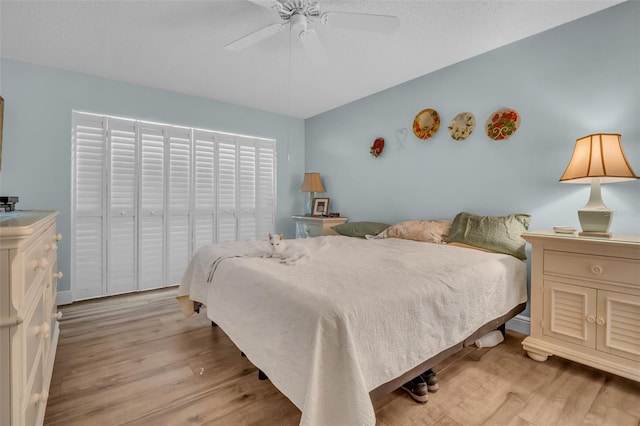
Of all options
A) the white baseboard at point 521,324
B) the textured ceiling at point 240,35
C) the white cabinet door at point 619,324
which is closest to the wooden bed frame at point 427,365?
the white baseboard at point 521,324

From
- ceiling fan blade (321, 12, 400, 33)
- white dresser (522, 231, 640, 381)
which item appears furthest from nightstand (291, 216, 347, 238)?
ceiling fan blade (321, 12, 400, 33)

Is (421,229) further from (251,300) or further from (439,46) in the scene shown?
(251,300)

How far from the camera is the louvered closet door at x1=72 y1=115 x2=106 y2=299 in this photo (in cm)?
304

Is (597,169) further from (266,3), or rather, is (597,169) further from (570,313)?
(266,3)

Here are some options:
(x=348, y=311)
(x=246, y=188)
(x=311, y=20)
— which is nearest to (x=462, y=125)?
(x=311, y=20)

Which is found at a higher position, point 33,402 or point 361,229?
point 361,229

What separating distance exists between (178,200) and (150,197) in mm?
300

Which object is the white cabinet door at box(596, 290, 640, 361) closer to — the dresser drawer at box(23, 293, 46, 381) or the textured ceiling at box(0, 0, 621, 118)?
the textured ceiling at box(0, 0, 621, 118)

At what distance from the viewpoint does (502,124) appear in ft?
8.30

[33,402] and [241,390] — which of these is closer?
[33,402]

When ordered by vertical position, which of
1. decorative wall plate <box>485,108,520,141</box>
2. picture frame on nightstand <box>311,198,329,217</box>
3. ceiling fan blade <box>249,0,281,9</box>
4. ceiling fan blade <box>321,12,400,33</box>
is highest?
ceiling fan blade <box>249,0,281,9</box>

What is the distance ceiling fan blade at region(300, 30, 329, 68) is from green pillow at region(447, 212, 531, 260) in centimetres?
178

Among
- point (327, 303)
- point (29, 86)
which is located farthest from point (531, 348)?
point (29, 86)

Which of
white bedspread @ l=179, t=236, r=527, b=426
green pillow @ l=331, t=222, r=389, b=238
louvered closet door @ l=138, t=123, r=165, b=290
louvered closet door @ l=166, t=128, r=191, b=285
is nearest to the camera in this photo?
white bedspread @ l=179, t=236, r=527, b=426
